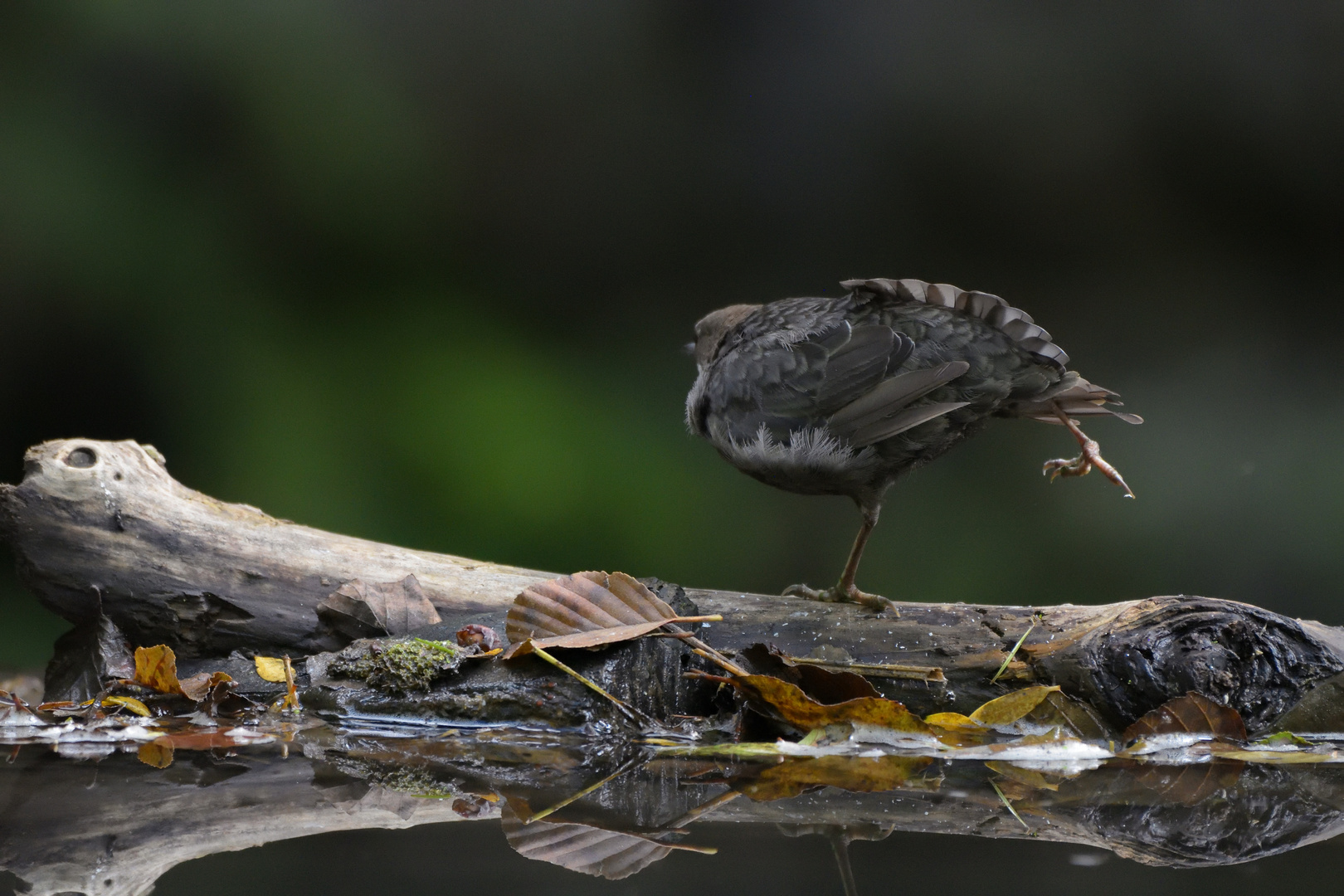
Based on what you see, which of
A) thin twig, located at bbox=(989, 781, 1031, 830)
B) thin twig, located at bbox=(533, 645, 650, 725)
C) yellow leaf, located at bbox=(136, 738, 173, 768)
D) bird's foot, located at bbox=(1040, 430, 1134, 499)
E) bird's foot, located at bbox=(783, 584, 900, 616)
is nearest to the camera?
thin twig, located at bbox=(989, 781, 1031, 830)

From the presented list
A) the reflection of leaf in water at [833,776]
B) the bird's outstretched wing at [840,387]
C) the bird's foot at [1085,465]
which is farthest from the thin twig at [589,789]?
the bird's foot at [1085,465]

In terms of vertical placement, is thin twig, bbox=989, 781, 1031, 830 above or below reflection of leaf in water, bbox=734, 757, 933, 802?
above

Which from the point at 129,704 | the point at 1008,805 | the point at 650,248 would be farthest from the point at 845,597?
the point at 650,248

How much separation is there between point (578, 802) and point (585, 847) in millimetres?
241

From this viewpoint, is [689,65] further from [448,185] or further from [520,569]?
[520,569]

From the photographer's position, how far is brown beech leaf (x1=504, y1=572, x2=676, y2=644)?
2340 millimetres

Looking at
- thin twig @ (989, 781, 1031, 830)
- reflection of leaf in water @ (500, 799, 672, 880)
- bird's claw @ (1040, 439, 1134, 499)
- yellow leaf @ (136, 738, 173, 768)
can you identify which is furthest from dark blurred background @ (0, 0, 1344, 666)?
reflection of leaf in water @ (500, 799, 672, 880)

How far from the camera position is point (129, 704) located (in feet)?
7.61

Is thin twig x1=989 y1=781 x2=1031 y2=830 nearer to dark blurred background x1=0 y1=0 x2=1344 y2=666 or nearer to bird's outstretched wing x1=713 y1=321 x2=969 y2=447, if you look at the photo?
bird's outstretched wing x1=713 y1=321 x2=969 y2=447

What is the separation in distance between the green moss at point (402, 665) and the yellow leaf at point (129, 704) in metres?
0.39

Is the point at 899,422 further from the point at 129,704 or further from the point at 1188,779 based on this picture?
the point at 129,704

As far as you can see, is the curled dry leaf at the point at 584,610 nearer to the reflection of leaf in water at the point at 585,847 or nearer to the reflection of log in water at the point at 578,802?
the reflection of log in water at the point at 578,802

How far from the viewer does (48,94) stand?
15.9 feet

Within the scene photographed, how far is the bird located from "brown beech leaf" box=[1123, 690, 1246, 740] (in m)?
0.77
